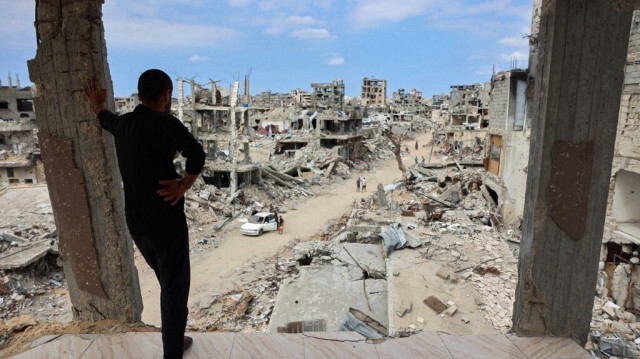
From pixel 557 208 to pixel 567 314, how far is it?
0.87 meters

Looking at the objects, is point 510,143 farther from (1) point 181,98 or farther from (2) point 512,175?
(1) point 181,98

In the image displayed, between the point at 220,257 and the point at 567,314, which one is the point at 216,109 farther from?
the point at 567,314

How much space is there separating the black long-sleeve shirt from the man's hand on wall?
24.4 inches

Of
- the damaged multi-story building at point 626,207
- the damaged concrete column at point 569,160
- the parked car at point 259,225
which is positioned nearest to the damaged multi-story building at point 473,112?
the parked car at point 259,225

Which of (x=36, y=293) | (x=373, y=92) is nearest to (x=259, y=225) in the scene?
(x=36, y=293)

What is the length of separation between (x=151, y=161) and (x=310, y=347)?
5.78 feet

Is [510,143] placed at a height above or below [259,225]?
above

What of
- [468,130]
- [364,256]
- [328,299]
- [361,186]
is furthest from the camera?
[468,130]

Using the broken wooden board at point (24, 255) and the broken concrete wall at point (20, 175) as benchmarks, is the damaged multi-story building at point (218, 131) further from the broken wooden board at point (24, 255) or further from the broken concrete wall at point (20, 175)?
the broken concrete wall at point (20, 175)

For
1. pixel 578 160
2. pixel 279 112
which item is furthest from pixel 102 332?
pixel 279 112

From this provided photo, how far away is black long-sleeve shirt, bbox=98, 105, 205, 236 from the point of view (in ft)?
7.12

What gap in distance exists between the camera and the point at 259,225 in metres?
17.1

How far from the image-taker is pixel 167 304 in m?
→ 2.50

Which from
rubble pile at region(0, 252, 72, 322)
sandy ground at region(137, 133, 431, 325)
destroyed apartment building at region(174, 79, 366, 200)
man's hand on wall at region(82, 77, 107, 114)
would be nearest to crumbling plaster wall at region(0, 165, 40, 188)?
destroyed apartment building at region(174, 79, 366, 200)
